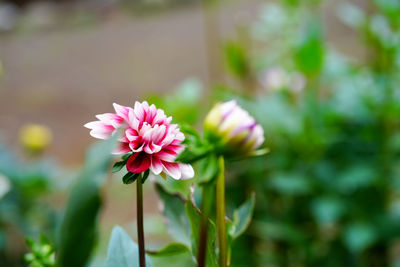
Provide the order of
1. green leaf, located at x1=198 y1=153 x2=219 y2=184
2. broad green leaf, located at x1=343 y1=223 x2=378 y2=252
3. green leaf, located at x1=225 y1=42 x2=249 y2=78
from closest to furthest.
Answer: green leaf, located at x1=198 y1=153 x2=219 y2=184 < broad green leaf, located at x1=343 y1=223 x2=378 y2=252 < green leaf, located at x1=225 y1=42 x2=249 y2=78

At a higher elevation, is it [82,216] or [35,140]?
[35,140]

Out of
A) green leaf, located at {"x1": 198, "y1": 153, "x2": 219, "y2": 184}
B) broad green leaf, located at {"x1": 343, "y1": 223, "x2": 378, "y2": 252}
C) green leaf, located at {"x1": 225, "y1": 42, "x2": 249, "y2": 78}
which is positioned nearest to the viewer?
green leaf, located at {"x1": 198, "y1": 153, "x2": 219, "y2": 184}

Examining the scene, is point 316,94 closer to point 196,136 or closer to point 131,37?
point 196,136

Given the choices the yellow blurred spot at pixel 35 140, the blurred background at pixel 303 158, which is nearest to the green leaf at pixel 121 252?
the blurred background at pixel 303 158

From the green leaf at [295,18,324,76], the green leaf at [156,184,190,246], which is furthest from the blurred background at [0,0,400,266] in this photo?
the green leaf at [156,184,190,246]

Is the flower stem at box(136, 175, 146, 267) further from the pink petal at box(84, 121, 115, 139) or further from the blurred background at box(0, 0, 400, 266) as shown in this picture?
the blurred background at box(0, 0, 400, 266)

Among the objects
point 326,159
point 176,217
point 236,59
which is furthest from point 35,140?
point 176,217

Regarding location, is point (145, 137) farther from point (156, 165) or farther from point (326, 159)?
point (326, 159)

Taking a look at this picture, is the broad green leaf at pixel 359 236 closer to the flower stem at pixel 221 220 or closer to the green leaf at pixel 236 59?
the green leaf at pixel 236 59
